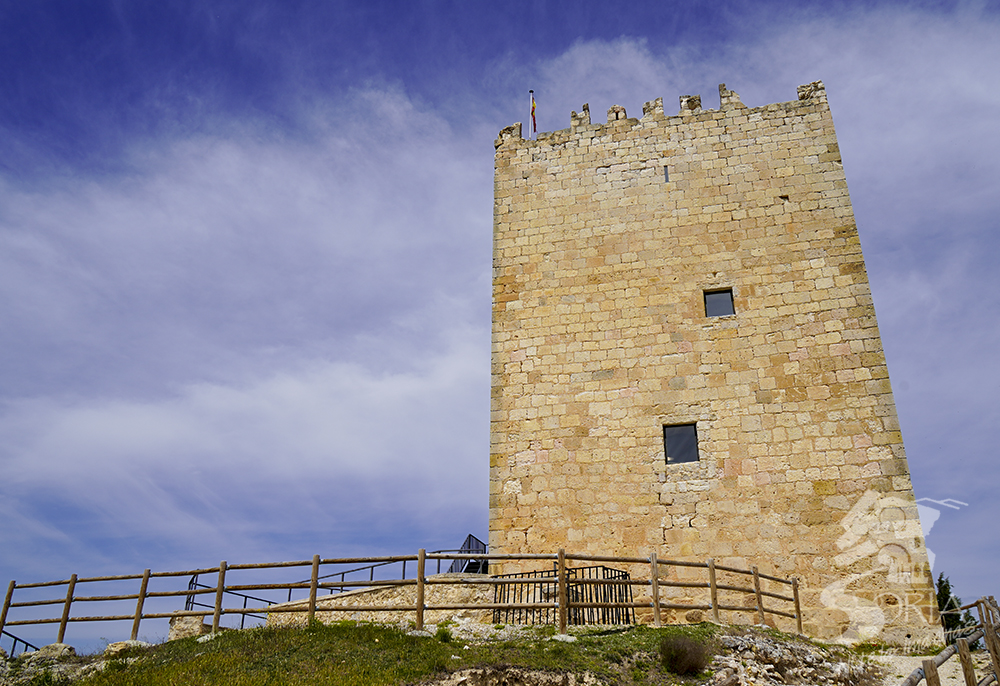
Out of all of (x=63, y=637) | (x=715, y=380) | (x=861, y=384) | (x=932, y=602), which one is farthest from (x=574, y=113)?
(x=63, y=637)

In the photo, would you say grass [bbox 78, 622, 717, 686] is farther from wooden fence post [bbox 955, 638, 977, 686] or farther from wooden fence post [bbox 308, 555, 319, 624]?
wooden fence post [bbox 955, 638, 977, 686]

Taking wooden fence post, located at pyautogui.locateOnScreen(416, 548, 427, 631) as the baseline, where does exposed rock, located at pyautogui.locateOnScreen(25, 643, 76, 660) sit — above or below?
below

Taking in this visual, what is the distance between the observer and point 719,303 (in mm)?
13539

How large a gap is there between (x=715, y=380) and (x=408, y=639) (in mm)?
6984

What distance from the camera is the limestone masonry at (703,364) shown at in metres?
11.6

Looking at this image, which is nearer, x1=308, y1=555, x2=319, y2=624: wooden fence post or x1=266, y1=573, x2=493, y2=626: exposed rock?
x1=308, y1=555, x2=319, y2=624: wooden fence post

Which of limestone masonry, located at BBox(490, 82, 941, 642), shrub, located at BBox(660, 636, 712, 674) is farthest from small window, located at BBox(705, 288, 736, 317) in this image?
shrub, located at BBox(660, 636, 712, 674)

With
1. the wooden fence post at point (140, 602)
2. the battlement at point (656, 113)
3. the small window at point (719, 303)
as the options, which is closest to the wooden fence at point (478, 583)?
the wooden fence post at point (140, 602)

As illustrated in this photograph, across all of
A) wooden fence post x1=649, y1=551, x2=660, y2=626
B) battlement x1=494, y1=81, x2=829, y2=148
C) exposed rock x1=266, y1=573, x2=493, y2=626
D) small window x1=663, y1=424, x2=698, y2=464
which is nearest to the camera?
wooden fence post x1=649, y1=551, x2=660, y2=626

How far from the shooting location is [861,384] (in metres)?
12.2

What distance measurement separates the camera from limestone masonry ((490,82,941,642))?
11594 millimetres

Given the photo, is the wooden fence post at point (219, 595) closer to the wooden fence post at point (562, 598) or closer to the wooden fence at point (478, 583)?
the wooden fence at point (478, 583)

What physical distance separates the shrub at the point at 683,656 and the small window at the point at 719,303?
6782 mm

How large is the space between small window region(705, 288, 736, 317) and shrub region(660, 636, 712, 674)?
6782 mm
